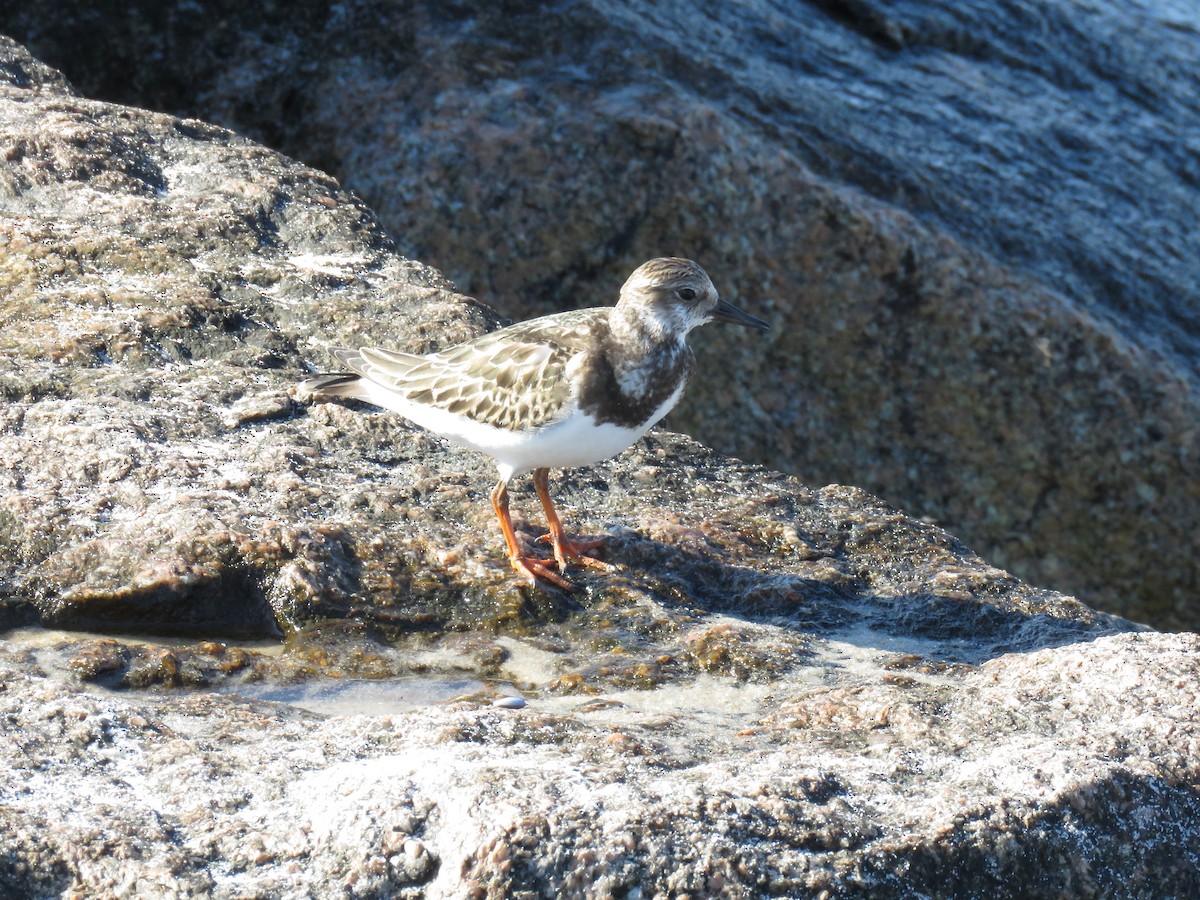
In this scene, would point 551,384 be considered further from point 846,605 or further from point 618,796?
point 618,796

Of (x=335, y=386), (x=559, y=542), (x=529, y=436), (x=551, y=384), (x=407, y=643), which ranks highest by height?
(x=551, y=384)

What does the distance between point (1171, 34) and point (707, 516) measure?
6.67m

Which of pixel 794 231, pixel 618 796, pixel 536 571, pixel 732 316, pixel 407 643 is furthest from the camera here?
pixel 794 231

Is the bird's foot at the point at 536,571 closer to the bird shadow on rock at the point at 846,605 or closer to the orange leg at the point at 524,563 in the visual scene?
the orange leg at the point at 524,563

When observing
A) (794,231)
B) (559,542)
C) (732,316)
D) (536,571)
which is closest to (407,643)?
(536,571)

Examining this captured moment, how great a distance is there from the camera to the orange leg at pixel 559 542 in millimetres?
4508

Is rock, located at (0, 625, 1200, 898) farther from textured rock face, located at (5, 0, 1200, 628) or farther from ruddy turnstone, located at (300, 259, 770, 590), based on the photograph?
textured rock face, located at (5, 0, 1200, 628)

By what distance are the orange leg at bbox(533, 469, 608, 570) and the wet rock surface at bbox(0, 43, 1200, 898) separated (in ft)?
0.25

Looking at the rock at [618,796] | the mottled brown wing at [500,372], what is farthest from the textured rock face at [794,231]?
the rock at [618,796]

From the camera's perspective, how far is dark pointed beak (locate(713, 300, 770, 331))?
5285 millimetres

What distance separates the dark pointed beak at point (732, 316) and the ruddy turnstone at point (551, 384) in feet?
0.67

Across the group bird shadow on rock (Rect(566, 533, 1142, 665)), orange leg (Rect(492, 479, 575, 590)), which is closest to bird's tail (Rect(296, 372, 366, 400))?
orange leg (Rect(492, 479, 575, 590))

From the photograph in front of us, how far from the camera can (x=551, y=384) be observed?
465 cm

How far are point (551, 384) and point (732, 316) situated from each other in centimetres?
107
